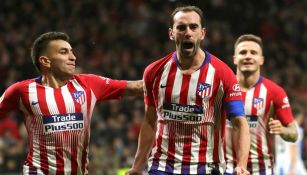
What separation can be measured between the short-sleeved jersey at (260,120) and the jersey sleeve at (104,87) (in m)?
1.30

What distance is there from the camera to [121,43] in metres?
14.4

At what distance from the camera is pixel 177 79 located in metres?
5.06

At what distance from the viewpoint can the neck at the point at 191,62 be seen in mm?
5062

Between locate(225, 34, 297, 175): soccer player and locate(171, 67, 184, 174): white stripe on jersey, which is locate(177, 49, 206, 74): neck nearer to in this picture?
locate(171, 67, 184, 174): white stripe on jersey

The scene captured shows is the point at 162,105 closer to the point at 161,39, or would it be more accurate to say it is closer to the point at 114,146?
the point at 114,146

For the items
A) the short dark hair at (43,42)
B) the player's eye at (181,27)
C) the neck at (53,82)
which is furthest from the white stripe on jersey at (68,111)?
the player's eye at (181,27)

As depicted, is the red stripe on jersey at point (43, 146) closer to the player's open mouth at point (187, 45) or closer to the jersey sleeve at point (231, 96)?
the player's open mouth at point (187, 45)

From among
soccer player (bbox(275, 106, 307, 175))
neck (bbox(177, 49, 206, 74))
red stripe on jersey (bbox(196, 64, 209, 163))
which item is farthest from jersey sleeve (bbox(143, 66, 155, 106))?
soccer player (bbox(275, 106, 307, 175))

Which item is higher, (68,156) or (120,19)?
(120,19)

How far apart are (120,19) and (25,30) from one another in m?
2.52

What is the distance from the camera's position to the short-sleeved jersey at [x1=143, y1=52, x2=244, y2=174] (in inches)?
197

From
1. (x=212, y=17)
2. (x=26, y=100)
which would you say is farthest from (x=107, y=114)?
(x=26, y=100)

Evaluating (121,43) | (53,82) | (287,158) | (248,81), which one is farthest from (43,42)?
(121,43)

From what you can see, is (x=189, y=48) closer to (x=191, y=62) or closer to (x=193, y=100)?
(x=191, y=62)
